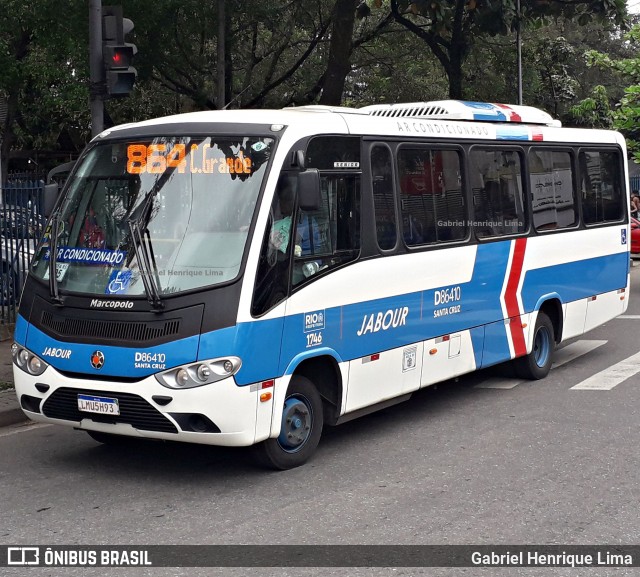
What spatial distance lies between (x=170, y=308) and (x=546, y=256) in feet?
17.5

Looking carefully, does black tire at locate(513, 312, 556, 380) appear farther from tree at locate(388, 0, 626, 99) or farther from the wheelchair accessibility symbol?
tree at locate(388, 0, 626, 99)

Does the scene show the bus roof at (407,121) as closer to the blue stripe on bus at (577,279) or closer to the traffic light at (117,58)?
the blue stripe on bus at (577,279)

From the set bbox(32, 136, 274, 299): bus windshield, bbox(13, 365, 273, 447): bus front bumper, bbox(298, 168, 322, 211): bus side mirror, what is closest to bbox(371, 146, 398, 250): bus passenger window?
bbox(298, 168, 322, 211): bus side mirror

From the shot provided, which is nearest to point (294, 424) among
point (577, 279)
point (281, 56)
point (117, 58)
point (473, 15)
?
point (117, 58)

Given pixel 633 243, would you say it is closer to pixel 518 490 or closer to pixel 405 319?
pixel 405 319

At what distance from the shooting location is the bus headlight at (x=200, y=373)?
22.5ft

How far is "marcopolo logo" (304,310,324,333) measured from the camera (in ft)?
24.7

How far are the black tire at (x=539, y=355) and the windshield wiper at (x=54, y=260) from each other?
17.2 feet

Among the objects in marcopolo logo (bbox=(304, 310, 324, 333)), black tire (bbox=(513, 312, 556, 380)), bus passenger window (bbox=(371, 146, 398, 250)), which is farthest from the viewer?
black tire (bbox=(513, 312, 556, 380))

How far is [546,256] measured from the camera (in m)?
11.1

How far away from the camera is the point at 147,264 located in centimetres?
721

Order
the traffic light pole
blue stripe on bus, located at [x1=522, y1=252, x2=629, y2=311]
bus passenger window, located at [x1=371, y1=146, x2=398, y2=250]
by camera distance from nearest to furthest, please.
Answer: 1. bus passenger window, located at [x1=371, y1=146, x2=398, y2=250]
2. blue stripe on bus, located at [x1=522, y1=252, x2=629, y2=311]
3. the traffic light pole

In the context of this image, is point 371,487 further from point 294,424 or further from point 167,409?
point 167,409

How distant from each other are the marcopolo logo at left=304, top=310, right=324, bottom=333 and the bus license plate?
1441 millimetres
